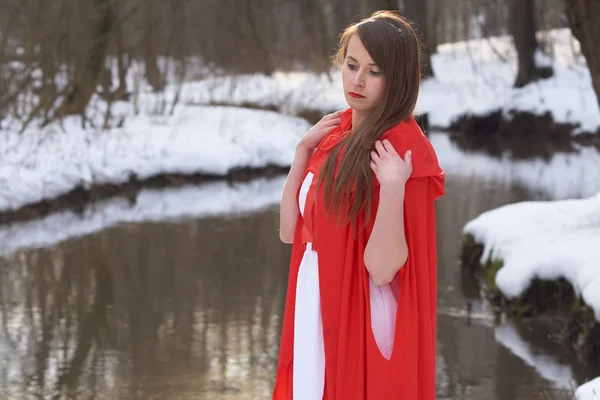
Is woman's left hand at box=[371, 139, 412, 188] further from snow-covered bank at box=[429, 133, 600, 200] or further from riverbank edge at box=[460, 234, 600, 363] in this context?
snow-covered bank at box=[429, 133, 600, 200]

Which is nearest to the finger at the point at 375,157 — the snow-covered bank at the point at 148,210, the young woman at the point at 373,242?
the young woman at the point at 373,242

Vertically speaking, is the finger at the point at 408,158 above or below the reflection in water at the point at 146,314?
above

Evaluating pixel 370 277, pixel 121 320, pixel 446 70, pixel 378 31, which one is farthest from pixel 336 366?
pixel 446 70

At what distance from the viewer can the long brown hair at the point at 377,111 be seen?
92.1 inches

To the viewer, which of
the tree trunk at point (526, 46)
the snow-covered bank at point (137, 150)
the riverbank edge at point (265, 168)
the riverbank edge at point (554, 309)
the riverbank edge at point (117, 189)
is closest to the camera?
the riverbank edge at point (554, 309)

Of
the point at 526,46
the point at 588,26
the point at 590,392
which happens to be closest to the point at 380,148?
the point at 590,392

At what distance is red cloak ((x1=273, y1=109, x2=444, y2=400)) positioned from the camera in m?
2.35

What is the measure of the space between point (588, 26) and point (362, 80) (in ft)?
15.4

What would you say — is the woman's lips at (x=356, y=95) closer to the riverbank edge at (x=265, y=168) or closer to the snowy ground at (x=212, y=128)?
the riverbank edge at (x=265, y=168)

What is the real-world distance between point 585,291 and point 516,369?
0.62 metres

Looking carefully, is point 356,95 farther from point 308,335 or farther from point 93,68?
point 93,68

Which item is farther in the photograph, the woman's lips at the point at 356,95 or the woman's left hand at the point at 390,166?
the woman's lips at the point at 356,95

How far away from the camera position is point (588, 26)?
6641 millimetres

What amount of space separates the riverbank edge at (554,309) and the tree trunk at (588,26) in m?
1.43
